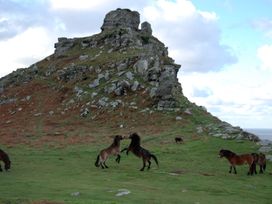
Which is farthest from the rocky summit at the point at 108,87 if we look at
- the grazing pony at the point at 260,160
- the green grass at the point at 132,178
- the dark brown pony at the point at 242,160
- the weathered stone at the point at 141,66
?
the dark brown pony at the point at 242,160

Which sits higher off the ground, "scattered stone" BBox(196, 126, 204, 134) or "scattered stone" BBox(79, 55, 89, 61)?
"scattered stone" BBox(79, 55, 89, 61)

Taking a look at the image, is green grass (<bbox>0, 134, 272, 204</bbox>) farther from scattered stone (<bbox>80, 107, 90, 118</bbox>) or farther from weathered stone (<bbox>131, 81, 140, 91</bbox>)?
weathered stone (<bbox>131, 81, 140, 91</bbox>)

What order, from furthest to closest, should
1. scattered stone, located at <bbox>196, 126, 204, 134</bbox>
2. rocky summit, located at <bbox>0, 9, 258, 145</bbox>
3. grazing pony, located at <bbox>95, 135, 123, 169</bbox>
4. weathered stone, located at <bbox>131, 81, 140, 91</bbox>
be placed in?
weathered stone, located at <bbox>131, 81, 140, 91</bbox>
rocky summit, located at <bbox>0, 9, 258, 145</bbox>
scattered stone, located at <bbox>196, 126, 204, 134</bbox>
grazing pony, located at <bbox>95, 135, 123, 169</bbox>

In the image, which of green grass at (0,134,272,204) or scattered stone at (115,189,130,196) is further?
scattered stone at (115,189,130,196)

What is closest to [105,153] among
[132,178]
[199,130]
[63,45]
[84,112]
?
[132,178]

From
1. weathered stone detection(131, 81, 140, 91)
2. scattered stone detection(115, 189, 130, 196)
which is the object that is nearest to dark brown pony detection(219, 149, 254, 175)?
scattered stone detection(115, 189, 130, 196)

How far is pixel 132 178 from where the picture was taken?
26.9m

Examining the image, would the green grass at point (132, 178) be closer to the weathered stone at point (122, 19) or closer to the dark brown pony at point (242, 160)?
the dark brown pony at point (242, 160)

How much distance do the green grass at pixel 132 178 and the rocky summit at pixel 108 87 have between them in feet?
38.1

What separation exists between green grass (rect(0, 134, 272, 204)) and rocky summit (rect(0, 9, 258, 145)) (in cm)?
1161

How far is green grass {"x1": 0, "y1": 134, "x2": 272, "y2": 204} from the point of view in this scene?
20.7 metres

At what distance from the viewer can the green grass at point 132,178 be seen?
20.7 m

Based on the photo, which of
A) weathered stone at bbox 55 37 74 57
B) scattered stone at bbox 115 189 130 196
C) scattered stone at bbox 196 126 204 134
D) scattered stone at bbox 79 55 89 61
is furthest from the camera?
weathered stone at bbox 55 37 74 57

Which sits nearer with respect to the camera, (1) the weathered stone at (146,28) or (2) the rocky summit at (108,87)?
(2) the rocky summit at (108,87)
